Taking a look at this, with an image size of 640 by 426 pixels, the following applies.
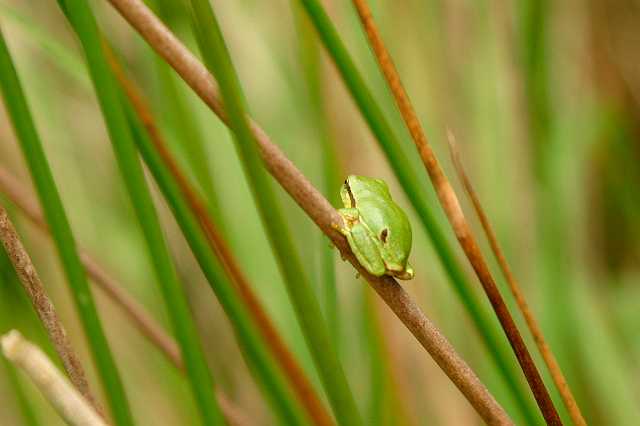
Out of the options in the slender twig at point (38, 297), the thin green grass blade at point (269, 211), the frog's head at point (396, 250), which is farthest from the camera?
the frog's head at point (396, 250)

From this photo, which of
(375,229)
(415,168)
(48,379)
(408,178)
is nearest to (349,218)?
(375,229)

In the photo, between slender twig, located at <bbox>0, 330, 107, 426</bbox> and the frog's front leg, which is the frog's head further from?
slender twig, located at <bbox>0, 330, 107, 426</bbox>

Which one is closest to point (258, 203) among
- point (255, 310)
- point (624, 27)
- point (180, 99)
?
point (255, 310)

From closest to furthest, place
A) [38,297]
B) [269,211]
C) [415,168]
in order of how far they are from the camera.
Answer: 1. [269,211]
2. [38,297]
3. [415,168]

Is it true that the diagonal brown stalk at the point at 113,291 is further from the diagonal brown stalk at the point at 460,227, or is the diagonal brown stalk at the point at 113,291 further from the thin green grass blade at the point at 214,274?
the diagonal brown stalk at the point at 460,227

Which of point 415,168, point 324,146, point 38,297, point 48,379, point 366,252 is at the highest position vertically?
point 415,168

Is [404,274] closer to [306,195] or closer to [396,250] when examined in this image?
[396,250]

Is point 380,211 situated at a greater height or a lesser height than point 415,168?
lesser

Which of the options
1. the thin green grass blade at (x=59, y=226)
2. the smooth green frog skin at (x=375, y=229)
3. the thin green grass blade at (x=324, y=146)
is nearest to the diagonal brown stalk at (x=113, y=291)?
the thin green grass blade at (x=324, y=146)
